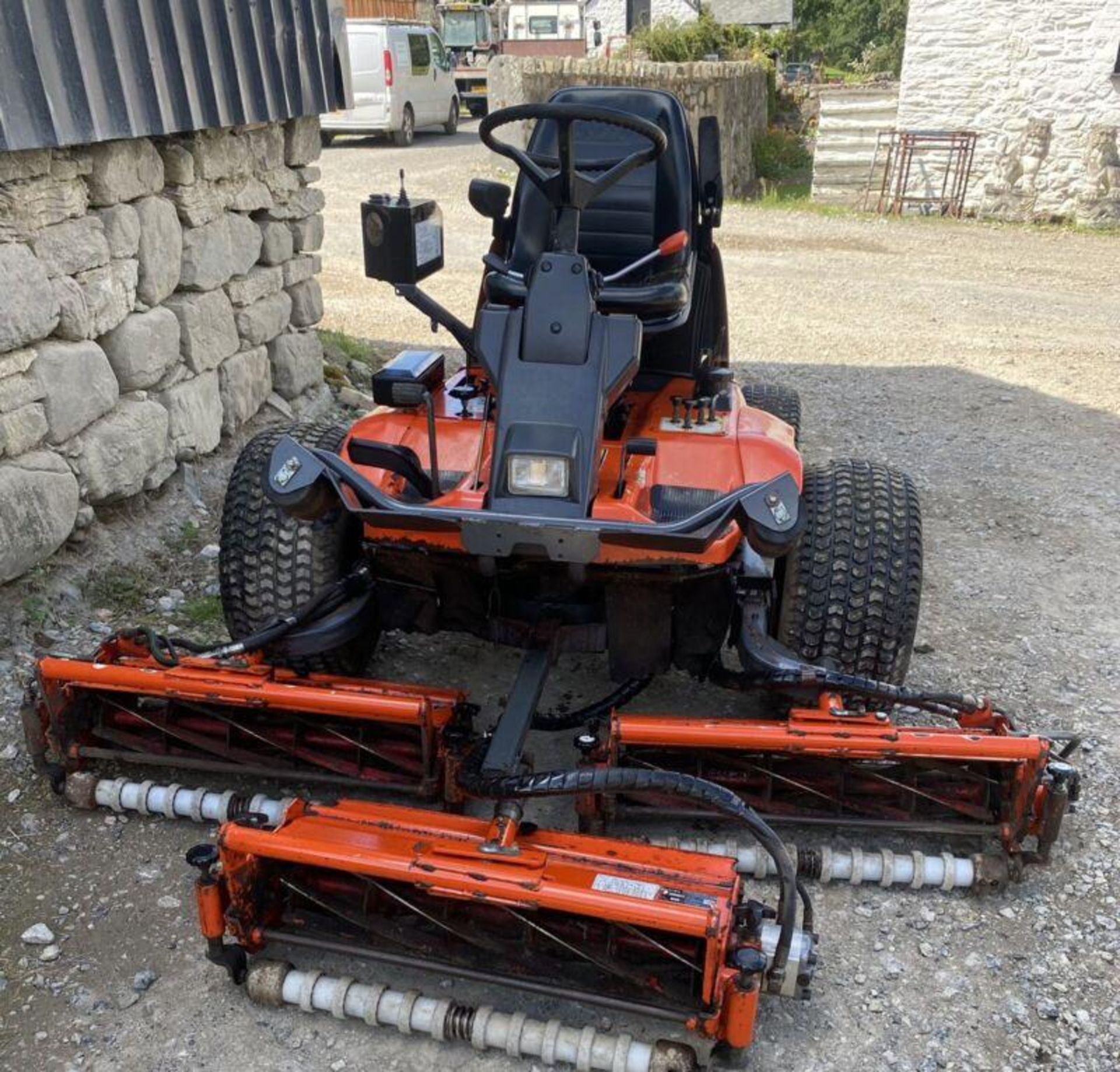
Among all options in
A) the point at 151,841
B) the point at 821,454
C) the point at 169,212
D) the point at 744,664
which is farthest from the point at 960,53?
the point at 151,841

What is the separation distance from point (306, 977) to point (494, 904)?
471 millimetres

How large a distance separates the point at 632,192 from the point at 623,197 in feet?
0.12

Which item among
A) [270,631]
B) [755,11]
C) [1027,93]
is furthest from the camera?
[755,11]

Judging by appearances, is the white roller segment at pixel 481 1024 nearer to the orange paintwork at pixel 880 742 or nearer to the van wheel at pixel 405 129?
the orange paintwork at pixel 880 742

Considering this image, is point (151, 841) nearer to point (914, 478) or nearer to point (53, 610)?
point (53, 610)

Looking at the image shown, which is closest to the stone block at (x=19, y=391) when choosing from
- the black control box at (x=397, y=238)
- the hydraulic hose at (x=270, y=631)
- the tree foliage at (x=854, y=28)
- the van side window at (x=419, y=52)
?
the hydraulic hose at (x=270, y=631)

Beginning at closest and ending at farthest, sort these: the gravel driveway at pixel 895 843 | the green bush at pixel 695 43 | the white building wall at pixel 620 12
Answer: the gravel driveway at pixel 895 843 → the green bush at pixel 695 43 → the white building wall at pixel 620 12

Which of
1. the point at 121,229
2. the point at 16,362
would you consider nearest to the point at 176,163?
the point at 121,229

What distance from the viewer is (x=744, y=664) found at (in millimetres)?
3256

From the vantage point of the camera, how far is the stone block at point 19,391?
4.00m

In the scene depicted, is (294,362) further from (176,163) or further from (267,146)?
(176,163)

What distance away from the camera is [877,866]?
3021mm

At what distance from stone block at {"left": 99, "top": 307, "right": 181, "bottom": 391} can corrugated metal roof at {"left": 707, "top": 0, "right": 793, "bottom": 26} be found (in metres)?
34.2

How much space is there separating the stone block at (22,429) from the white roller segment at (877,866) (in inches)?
106
